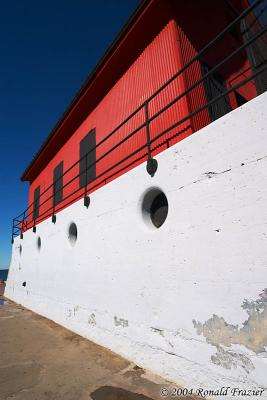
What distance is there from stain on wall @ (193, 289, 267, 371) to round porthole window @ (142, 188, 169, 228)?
1868mm

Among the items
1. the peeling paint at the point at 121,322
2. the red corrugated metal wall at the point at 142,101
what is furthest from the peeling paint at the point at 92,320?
the red corrugated metal wall at the point at 142,101

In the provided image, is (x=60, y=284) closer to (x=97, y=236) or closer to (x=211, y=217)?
(x=97, y=236)

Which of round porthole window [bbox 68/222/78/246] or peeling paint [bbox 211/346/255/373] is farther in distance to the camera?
round porthole window [bbox 68/222/78/246]

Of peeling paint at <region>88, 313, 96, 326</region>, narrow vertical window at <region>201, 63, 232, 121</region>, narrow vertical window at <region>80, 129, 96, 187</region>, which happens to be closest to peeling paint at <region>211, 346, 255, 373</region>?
peeling paint at <region>88, 313, 96, 326</region>

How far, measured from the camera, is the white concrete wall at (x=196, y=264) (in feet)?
9.16

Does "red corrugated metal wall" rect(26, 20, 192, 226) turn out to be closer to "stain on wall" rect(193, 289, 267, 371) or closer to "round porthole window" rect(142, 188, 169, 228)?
"round porthole window" rect(142, 188, 169, 228)

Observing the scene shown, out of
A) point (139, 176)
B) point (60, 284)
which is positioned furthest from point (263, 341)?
point (60, 284)

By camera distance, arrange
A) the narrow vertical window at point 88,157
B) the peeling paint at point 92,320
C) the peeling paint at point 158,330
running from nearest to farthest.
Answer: the peeling paint at point 158,330, the peeling paint at point 92,320, the narrow vertical window at point 88,157

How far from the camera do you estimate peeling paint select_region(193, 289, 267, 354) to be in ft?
8.55

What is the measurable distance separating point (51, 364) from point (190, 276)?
301 centimetres

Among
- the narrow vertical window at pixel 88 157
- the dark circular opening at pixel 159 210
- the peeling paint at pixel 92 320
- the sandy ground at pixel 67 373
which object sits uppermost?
the narrow vertical window at pixel 88 157

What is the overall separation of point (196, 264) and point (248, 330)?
91 cm

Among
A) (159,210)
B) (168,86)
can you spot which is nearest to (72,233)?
(159,210)

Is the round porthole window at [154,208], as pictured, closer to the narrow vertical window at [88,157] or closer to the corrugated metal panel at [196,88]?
the corrugated metal panel at [196,88]
